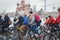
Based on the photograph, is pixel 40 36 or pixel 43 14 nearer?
pixel 40 36

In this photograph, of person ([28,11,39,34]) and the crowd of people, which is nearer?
the crowd of people

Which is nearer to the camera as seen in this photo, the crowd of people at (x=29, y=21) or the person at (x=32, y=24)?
the crowd of people at (x=29, y=21)

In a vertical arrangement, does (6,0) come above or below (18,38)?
above

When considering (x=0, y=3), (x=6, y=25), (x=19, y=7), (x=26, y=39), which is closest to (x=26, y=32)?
(x=26, y=39)

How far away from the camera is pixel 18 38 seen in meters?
8.57

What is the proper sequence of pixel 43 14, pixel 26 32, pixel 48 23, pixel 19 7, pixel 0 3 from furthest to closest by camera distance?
pixel 0 3 < pixel 19 7 < pixel 43 14 < pixel 26 32 < pixel 48 23

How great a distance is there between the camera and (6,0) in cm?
1197

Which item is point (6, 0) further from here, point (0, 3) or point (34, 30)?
point (34, 30)

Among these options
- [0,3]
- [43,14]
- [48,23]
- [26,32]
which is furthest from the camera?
[0,3]

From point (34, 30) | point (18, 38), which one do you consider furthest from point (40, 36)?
point (18, 38)

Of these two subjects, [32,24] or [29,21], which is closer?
[32,24]

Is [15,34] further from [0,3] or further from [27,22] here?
[0,3]

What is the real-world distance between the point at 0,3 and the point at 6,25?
350 cm

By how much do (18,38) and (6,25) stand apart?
72cm
